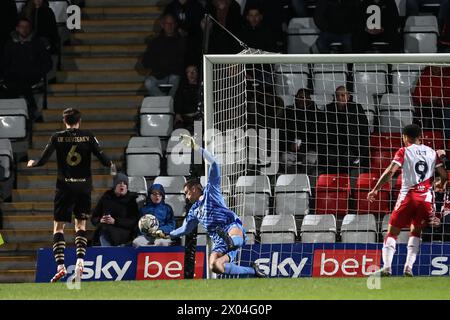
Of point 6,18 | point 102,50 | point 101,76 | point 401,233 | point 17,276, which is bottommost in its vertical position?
point 17,276

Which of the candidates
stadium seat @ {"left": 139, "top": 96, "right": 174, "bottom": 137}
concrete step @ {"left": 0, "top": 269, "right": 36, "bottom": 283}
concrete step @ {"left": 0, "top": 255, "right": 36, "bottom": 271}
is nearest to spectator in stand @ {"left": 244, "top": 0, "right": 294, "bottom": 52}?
stadium seat @ {"left": 139, "top": 96, "right": 174, "bottom": 137}

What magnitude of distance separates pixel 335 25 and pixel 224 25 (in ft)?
5.47

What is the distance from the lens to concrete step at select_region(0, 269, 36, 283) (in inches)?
864

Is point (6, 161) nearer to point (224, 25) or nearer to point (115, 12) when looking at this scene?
point (224, 25)

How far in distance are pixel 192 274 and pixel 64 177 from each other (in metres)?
2.37

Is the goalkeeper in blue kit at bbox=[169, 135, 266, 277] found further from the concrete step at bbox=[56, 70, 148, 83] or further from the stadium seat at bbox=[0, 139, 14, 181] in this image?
the concrete step at bbox=[56, 70, 148, 83]

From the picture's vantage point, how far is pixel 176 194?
22281 mm

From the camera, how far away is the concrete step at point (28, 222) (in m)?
22.9

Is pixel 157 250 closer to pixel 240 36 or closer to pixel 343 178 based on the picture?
pixel 343 178

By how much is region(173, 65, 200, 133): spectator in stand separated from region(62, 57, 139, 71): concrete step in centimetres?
182

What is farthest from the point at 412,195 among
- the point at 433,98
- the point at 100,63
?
the point at 100,63

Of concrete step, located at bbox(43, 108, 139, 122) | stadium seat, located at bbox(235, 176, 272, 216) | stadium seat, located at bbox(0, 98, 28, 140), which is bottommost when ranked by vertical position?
stadium seat, located at bbox(235, 176, 272, 216)

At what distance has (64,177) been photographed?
1883cm
